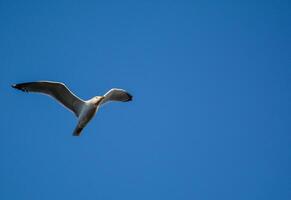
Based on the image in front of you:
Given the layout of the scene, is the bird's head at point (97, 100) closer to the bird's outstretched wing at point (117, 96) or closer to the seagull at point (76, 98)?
the seagull at point (76, 98)

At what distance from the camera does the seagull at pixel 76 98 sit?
16.9 metres

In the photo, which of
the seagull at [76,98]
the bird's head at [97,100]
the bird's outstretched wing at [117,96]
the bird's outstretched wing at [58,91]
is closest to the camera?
the bird's outstretched wing at [58,91]

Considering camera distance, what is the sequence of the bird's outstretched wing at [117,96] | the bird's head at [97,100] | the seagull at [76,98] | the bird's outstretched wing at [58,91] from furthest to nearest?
the bird's outstretched wing at [117,96], the bird's head at [97,100], the seagull at [76,98], the bird's outstretched wing at [58,91]

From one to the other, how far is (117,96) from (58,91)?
5.69ft

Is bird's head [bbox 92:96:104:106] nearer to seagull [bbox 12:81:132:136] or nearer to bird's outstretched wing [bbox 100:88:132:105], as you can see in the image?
seagull [bbox 12:81:132:136]

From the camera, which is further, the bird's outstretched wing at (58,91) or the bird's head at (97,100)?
the bird's head at (97,100)

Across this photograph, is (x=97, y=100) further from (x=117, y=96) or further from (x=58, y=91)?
(x=58, y=91)

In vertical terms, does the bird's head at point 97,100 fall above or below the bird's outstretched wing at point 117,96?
below

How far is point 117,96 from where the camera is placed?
17.8 metres

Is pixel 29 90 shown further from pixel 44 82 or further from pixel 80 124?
pixel 80 124

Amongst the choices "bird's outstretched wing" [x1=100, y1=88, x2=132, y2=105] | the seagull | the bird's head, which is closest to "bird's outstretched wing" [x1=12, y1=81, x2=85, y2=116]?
the seagull

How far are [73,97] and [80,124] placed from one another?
100 centimetres

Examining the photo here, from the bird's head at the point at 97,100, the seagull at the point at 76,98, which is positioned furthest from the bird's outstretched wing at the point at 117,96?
the bird's head at the point at 97,100

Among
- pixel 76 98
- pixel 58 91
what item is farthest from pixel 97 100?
pixel 58 91
